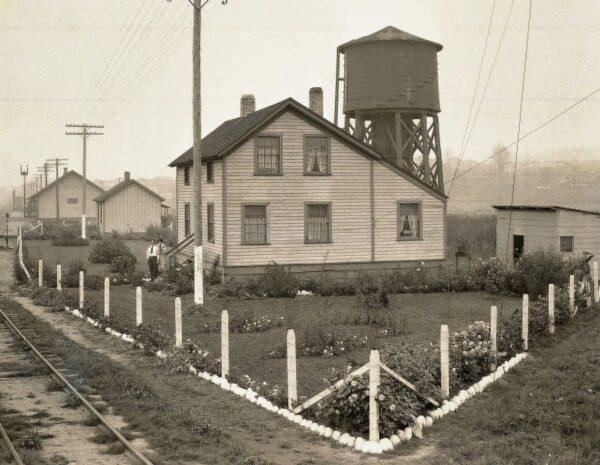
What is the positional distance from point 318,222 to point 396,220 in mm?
3523

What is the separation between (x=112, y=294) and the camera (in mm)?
30078

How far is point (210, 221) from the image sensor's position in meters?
33.0

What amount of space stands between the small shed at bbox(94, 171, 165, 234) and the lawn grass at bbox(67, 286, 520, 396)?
4386 cm

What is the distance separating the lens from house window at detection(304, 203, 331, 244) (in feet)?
107

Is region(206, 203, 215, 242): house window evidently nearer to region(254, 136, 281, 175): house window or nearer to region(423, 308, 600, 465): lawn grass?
region(254, 136, 281, 175): house window

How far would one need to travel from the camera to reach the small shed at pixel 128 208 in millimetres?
75062

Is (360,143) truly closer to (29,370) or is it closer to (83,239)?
(29,370)

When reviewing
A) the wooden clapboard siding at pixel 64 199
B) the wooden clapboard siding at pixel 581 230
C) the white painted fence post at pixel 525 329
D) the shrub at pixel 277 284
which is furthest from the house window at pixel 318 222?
the wooden clapboard siding at pixel 64 199

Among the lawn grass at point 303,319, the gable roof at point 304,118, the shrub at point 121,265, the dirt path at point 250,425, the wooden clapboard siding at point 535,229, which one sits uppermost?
the gable roof at point 304,118

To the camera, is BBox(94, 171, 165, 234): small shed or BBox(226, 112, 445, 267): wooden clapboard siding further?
BBox(94, 171, 165, 234): small shed

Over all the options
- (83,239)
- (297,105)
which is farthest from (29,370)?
(83,239)

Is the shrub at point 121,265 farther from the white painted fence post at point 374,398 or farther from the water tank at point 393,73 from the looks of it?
the white painted fence post at point 374,398

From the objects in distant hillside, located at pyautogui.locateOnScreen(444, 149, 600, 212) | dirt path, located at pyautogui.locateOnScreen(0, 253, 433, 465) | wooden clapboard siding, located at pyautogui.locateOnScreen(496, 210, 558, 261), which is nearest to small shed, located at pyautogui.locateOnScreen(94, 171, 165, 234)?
wooden clapboard siding, located at pyautogui.locateOnScreen(496, 210, 558, 261)

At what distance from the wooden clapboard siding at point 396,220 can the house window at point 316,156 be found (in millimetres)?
2283
